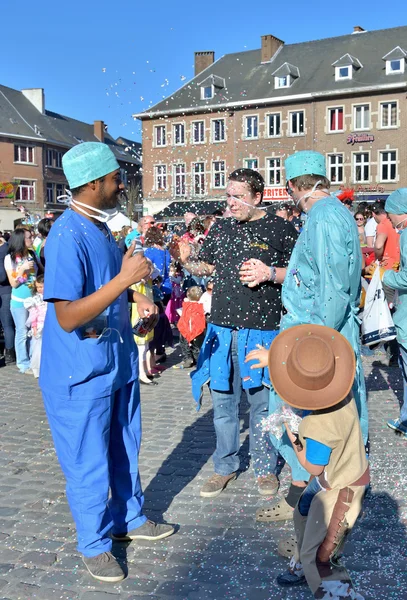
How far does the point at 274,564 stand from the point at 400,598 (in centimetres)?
67

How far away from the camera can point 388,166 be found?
1522 inches

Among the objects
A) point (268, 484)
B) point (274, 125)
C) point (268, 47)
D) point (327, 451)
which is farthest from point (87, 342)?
point (268, 47)

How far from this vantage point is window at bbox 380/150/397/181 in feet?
126

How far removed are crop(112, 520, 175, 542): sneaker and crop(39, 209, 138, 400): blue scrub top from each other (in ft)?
3.14

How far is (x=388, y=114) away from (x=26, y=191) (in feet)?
93.3

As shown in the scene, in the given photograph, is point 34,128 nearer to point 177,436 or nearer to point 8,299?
point 8,299

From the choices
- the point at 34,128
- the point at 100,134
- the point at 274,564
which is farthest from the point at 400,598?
the point at 100,134

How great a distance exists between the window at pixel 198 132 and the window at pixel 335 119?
8586 millimetres

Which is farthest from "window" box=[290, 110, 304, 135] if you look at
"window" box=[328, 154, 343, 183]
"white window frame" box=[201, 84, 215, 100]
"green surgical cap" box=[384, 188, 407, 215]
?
"green surgical cap" box=[384, 188, 407, 215]

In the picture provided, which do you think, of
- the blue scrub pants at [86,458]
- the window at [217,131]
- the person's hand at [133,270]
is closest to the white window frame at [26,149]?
the window at [217,131]

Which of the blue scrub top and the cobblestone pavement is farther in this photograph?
the cobblestone pavement

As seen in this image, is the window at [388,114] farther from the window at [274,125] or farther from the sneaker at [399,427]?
the sneaker at [399,427]

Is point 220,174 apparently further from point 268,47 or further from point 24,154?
point 24,154

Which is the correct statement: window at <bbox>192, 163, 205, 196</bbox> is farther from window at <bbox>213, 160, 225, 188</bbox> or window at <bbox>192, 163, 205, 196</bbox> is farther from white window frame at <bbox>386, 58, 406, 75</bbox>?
white window frame at <bbox>386, 58, 406, 75</bbox>
